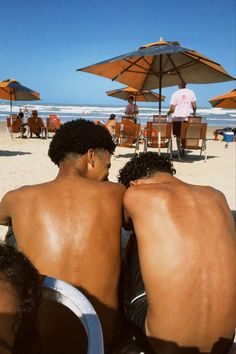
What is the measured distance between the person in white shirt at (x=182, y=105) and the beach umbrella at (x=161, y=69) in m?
0.30

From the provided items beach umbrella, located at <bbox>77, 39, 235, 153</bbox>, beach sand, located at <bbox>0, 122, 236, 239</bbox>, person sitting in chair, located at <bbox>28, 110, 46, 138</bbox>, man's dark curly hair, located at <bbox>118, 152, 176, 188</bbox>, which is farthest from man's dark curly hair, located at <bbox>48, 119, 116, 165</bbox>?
person sitting in chair, located at <bbox>28, 110, 46, 138</bbox>

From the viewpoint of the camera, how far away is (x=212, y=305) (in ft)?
5.29

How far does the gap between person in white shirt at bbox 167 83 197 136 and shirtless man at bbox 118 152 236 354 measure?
23.7ft

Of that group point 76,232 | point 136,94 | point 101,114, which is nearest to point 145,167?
point 76,232

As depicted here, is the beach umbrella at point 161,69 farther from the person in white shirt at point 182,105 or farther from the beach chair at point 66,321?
the beach chair at point 66,321

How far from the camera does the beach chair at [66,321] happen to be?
1027 millimetres

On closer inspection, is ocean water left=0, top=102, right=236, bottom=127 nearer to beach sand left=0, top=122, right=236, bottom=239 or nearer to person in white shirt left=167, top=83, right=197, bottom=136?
person in white shirt left=167, top=83, right=197, bottom=136

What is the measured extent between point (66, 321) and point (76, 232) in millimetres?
368

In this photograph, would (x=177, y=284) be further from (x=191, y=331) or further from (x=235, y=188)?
(x=235, y=188)

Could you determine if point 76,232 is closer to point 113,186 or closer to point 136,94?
point 113,186

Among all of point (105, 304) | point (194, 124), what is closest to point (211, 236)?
point (105, 304)

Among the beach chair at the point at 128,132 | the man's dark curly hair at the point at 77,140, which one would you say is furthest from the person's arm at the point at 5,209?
the beach chair at the point at 128,132

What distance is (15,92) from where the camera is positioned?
15516 mm

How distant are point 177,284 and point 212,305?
164 millimetres
